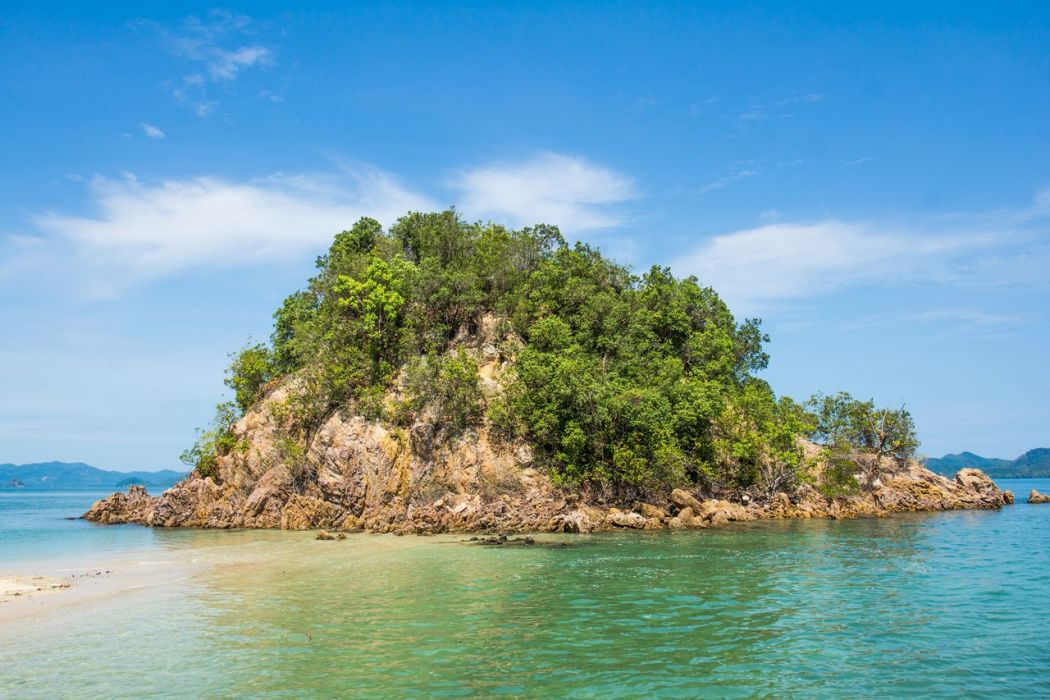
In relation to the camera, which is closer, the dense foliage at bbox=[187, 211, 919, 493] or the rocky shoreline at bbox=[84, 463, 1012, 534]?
the rocky shoreline at bbox=[84, 463, 1012, 534]

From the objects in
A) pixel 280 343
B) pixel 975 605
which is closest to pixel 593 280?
pixel 280 343

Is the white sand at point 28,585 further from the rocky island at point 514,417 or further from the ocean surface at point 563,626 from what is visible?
the rocky island at point 514,417

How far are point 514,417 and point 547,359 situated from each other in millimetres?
4503

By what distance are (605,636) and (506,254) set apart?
138ft

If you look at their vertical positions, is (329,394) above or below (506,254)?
below

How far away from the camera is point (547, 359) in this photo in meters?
45.2

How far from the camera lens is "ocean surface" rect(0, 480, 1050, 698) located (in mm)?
13312

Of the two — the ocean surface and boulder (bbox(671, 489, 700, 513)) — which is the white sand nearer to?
the ocean surface

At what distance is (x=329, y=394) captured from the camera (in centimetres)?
4903

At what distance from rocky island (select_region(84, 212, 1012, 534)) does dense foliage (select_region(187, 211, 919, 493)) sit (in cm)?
15

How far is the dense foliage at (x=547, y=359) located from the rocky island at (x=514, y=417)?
153 mm

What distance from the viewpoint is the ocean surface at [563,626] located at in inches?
524

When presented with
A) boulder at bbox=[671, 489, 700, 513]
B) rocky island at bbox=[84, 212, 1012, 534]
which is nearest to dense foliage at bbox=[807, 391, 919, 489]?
rocky island at bbox=[84, 212, 1012, 534]

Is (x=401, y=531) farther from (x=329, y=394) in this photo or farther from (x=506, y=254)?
(x=506, y=254)
